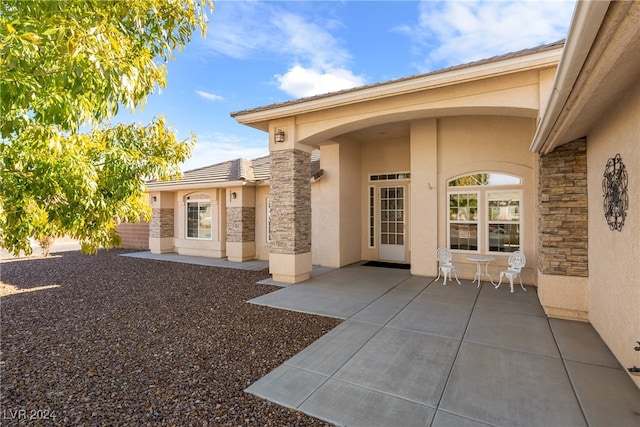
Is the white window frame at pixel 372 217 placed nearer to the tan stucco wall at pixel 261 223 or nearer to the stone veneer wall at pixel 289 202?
the stone veneer wall at pixel 289 202

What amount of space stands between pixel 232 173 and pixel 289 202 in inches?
240

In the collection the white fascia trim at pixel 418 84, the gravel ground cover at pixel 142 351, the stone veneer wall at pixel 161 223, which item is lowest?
the gravel ground cover at pixel 142 351

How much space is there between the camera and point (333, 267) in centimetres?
1071

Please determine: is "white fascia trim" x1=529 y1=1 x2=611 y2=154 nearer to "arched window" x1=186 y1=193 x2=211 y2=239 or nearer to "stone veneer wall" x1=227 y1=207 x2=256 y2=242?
"stone veneer wall" x1=227 y1=207 x2=256 y2=242

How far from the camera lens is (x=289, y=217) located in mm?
8508

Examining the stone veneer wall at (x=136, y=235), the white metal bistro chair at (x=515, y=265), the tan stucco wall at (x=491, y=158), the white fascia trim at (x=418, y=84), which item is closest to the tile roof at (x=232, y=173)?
the stone veneer wall at (x=136, y=235)

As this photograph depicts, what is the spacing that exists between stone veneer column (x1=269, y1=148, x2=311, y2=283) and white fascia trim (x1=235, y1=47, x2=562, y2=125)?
3.77ft

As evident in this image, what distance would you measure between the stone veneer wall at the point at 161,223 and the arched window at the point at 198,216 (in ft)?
4.17

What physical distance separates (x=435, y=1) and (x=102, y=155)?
8.06 meters

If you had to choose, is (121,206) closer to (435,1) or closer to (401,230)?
(435,1)

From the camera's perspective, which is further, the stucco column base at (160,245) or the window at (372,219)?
the stucco column base at (160,245)

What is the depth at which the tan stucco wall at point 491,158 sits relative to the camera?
795cm

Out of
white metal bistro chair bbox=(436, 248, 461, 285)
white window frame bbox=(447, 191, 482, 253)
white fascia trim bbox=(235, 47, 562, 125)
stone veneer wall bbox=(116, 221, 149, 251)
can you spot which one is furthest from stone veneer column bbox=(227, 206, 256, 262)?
white window frame bbox=(447, 191, 482, 253)

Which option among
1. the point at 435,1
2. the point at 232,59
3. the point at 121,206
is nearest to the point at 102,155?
the point at 121,206
